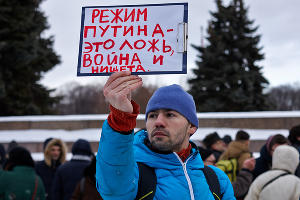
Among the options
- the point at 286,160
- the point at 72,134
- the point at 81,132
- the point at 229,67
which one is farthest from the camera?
the point at 229,67

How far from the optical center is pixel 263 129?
1590cm

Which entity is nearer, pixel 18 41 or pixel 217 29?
pixel 18 41

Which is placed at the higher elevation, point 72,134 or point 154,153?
point 154,153

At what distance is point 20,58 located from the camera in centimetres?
2056

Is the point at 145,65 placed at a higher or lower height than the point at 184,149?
higher

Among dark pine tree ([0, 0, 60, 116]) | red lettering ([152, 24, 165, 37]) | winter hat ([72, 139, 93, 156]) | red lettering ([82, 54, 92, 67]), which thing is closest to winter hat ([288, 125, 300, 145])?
winter hat ([72, 139, 93, 156])

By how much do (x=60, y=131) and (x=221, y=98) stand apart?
1137 centimetres

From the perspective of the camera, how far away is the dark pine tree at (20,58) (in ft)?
67.4

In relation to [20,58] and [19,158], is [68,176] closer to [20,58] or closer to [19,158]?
[19,158]

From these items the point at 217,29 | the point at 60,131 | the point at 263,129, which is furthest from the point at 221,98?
the point at 60,131

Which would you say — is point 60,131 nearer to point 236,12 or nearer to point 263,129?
point 263,129

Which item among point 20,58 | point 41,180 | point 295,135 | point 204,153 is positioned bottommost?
point 41,180

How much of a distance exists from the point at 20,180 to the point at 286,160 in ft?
9.59

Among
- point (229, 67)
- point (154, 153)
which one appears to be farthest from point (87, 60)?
point (229, 67)
